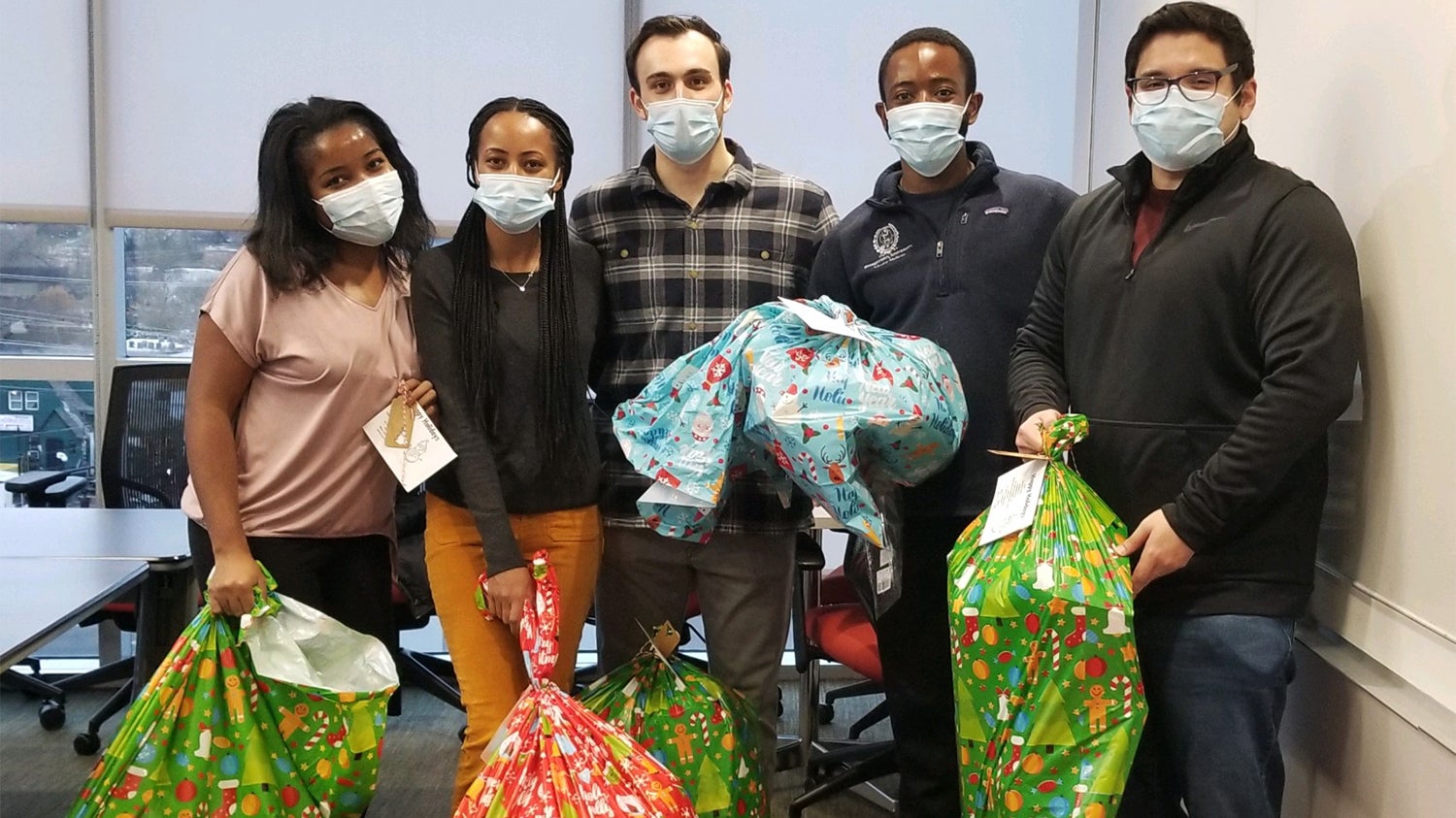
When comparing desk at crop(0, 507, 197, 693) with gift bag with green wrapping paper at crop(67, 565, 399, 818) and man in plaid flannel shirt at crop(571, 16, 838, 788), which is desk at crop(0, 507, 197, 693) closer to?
gift bag with green wrapping paper at crop(67, 565, 399, 818)

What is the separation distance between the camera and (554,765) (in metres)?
1.71

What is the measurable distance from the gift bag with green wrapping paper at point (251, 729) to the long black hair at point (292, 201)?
0.55 metres

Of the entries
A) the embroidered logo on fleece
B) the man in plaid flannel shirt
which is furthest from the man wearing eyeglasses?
the man in plaid flannel shirt

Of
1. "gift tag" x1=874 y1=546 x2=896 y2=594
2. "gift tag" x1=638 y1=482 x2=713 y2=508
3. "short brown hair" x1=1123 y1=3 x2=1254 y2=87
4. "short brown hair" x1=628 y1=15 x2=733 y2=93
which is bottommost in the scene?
"gift tag" x1=874 y1=546 x2=896 y2=594

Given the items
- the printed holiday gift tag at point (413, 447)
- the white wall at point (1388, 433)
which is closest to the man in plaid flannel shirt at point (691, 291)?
the printed holiday gift tag at point (413, 447)

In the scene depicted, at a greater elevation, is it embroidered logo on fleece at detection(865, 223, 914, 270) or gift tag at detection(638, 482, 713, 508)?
embroidered logo on fleece at detection(865, 223, 914, 270)

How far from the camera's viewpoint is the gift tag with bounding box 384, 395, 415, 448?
6.05 ft

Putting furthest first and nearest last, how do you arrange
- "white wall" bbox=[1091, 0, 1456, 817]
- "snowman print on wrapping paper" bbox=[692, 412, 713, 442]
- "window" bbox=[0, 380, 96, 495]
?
"window" bbox=[0, 380, 96, 495], "snowman print on wrapping paper" bbox=[692, 412, 713, 442], "white wall" bbox=[1091, 0, 1456, 817]

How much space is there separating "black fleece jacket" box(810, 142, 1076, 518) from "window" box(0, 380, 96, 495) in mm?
3173

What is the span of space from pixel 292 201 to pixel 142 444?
1.95 metres

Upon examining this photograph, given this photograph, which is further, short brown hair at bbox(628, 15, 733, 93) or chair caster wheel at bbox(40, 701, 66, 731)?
chair caster wheel at bbox(40, 701, 66, 731)

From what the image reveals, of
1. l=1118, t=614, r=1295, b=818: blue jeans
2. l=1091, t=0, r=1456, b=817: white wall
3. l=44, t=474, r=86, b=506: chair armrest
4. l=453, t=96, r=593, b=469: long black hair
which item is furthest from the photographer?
l=44, t=474, r=86, b=506: chair armrest

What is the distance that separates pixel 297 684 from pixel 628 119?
2.51m

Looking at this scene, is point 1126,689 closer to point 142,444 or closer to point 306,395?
point 306,395
